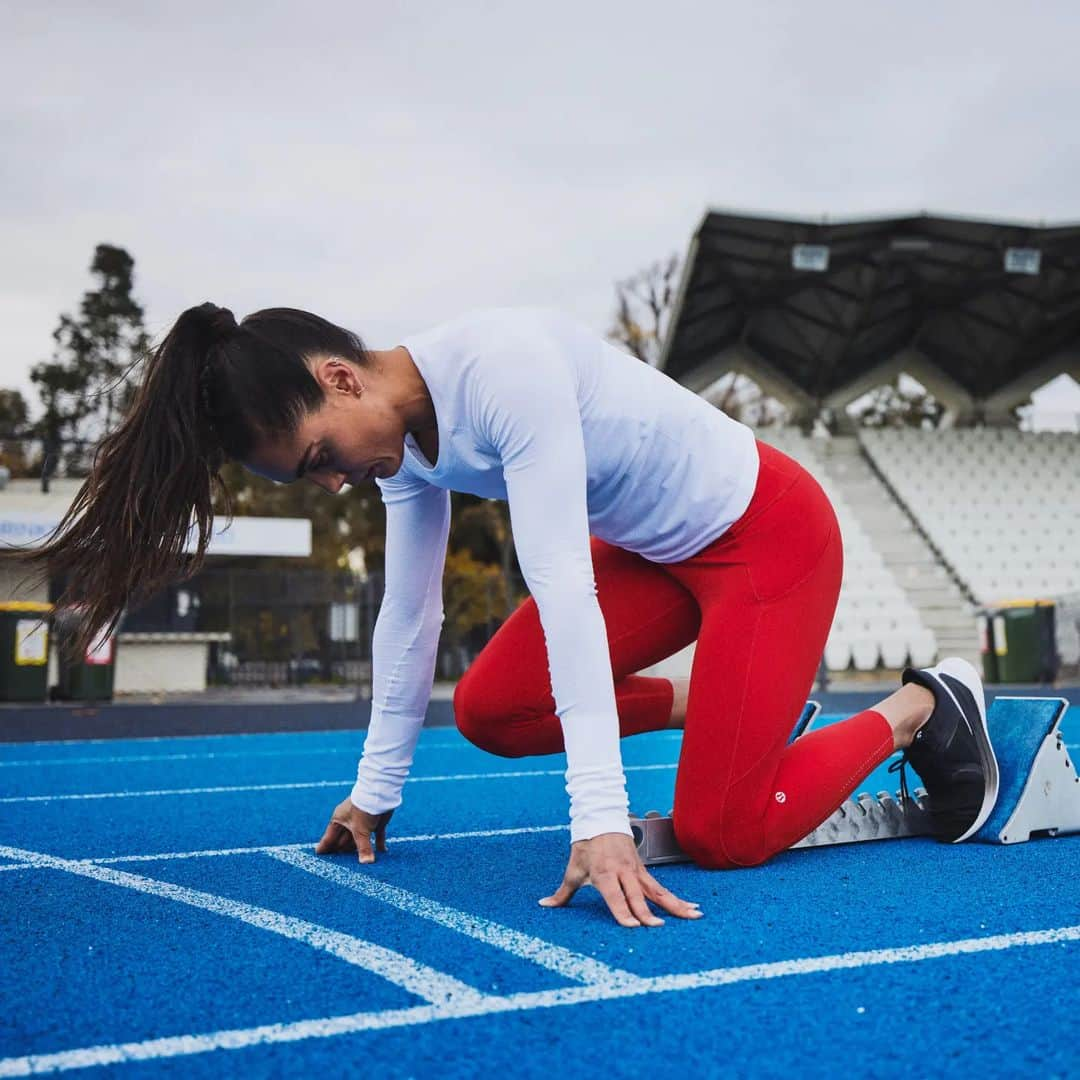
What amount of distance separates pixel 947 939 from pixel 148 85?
19443mm

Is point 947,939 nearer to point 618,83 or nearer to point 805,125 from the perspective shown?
point 618,83

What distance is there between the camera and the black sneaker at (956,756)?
3.21 m

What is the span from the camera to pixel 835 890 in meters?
2.67

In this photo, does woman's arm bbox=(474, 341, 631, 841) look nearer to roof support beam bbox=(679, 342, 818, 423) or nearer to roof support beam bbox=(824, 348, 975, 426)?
roof support beam bbox=(679, 342, 818, 423)

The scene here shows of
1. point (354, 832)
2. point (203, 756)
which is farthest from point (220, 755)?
point (354, 832)

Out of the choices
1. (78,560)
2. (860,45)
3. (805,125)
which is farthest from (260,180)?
(78,560)

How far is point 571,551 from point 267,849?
1.67 m

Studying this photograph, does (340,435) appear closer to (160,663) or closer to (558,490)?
(558,490)

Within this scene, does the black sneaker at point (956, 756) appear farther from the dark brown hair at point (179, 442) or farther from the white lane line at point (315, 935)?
the dark brown hair at point (179, 442)

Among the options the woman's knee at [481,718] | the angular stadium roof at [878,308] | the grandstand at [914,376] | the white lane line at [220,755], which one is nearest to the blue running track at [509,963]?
the woman's knee at [481,718]

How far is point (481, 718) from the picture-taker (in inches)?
126

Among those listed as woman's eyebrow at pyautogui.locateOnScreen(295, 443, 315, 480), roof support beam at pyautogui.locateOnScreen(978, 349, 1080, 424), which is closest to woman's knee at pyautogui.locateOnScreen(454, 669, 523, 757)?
woman's eyebrow at pyautogui.locateOnScreen(295, 443, 315, 480)

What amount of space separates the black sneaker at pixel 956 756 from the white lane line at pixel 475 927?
1.47m

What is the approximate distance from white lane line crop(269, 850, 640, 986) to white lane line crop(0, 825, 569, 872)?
198mm
